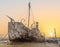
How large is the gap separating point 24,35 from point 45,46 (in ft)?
3.73

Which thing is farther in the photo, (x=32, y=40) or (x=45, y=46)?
(x=32, y=40)

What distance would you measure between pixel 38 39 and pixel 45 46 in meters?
0.67

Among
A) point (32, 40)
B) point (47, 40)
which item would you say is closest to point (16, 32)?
point (32, 40)

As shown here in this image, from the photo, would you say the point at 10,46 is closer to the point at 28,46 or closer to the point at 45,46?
the point at 28,46

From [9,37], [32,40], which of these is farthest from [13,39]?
[32,40]

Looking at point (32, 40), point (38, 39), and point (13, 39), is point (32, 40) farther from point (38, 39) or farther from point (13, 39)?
point (13, 39)

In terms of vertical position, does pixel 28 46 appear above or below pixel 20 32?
below

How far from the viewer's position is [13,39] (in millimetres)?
7625

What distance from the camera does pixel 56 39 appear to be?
7.90 meters

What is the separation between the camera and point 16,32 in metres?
7.84

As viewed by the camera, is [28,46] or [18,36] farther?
[18,36]

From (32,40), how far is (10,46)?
3.67ft

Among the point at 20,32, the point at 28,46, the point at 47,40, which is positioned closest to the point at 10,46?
the point at 28,46

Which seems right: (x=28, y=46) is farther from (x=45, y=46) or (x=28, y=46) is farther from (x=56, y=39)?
(x=56, y=39)
